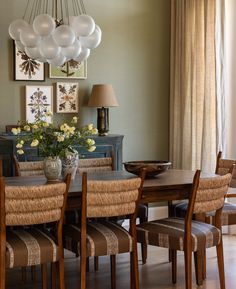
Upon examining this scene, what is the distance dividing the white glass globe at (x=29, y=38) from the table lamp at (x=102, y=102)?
1.86m

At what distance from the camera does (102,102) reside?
589 cm

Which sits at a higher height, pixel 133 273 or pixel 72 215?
pixel 72 215

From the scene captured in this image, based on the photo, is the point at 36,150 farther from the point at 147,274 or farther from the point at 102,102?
the point at 147,274

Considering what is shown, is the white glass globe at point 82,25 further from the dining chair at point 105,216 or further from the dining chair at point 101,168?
the dining chair at point 101,168

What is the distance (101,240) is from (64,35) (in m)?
1.48

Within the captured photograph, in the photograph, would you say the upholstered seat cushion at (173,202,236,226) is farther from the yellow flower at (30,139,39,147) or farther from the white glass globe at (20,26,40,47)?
the white glass globe at (20,26,40,47)

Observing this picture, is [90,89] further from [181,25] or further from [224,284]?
[224,284]

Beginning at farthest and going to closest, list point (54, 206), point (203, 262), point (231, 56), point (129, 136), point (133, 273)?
point (129, 136) < point (231, 56) < point (203, 262) < point (133, 273) < point (54, 206)

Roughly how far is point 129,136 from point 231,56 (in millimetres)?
1492

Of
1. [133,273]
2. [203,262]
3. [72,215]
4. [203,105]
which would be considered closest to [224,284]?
[203,262]

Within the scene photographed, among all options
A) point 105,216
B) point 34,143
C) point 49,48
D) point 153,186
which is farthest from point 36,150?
point 105,216

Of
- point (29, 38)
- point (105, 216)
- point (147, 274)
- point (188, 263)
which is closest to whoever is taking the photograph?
point (105, 216)

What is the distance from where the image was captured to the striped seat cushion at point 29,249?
3371 millimetres

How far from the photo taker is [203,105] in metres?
6.20
